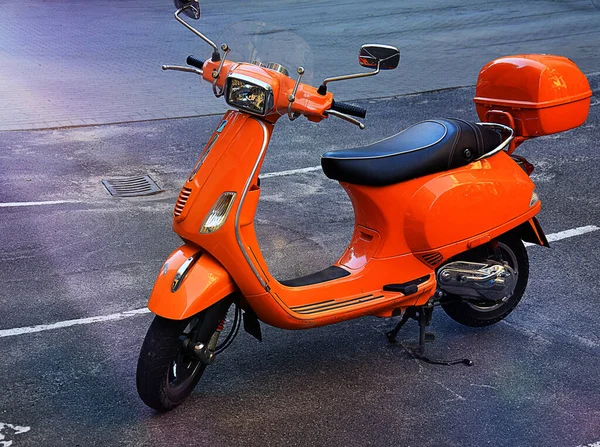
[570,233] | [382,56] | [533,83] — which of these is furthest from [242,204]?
[570,233]

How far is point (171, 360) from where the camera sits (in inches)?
152

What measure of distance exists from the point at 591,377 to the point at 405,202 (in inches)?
50.7

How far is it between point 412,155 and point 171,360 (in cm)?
152

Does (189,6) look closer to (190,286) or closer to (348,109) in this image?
(348,109)

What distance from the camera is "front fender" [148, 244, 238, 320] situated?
3.71 metres

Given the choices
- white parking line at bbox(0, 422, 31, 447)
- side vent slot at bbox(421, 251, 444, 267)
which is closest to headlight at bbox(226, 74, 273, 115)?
side vent slot at bbox(421, 251, 444, 267)

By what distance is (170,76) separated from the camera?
1230cm

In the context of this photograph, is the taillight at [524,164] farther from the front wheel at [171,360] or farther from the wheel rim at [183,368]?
the wheel rim at [183,368]

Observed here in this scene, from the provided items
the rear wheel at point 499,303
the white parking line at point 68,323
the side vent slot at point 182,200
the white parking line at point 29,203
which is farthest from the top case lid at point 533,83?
the white parking line at point 29,203

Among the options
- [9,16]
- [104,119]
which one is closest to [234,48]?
[104,119]

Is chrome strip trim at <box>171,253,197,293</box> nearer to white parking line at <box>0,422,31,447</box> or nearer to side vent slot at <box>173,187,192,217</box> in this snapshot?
side vent slot at <box>173,187,192,217</box>

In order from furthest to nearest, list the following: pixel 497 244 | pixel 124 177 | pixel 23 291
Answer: pixel 124 177, pixel 23 291, pixel 497 244

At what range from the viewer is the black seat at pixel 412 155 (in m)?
4.24

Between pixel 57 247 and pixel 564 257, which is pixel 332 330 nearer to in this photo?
pixel 564 257
